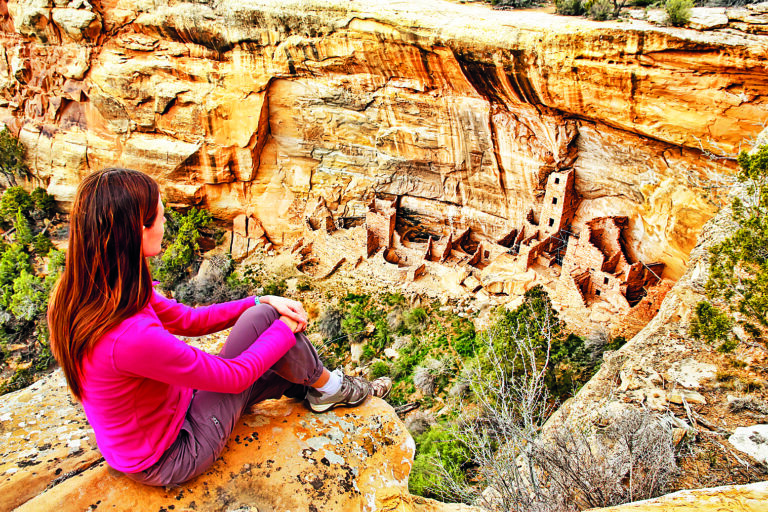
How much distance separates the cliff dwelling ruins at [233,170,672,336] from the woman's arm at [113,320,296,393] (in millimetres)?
8759

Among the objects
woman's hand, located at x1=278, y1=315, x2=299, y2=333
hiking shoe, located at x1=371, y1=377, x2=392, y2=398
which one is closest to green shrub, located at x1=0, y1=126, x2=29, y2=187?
hiking shoe, located at x1=371, y1=377, x2=392, y2=398

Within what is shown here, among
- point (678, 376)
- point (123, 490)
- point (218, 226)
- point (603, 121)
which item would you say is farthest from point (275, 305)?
point (218, 226)

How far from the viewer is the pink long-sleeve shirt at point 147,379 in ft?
6.86

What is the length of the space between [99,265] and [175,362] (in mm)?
549

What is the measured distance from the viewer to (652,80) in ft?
26.0

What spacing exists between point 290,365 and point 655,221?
9508 millimetres

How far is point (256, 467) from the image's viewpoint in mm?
2564

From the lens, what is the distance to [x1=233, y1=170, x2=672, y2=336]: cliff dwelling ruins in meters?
9.74

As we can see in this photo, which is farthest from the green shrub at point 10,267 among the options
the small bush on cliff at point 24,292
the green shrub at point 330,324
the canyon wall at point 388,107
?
the green shrub at point 330,324

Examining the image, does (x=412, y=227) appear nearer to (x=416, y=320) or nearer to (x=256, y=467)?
A: (x=416, y=320)

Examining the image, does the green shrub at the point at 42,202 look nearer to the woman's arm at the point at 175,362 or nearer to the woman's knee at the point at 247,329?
the woman's knee at the point at 247,329

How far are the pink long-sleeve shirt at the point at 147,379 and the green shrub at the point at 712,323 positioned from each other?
498 cm

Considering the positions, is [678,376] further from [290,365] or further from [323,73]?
[323,73]

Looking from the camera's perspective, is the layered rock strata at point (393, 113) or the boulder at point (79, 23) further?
the boulder at point (79, 23)
